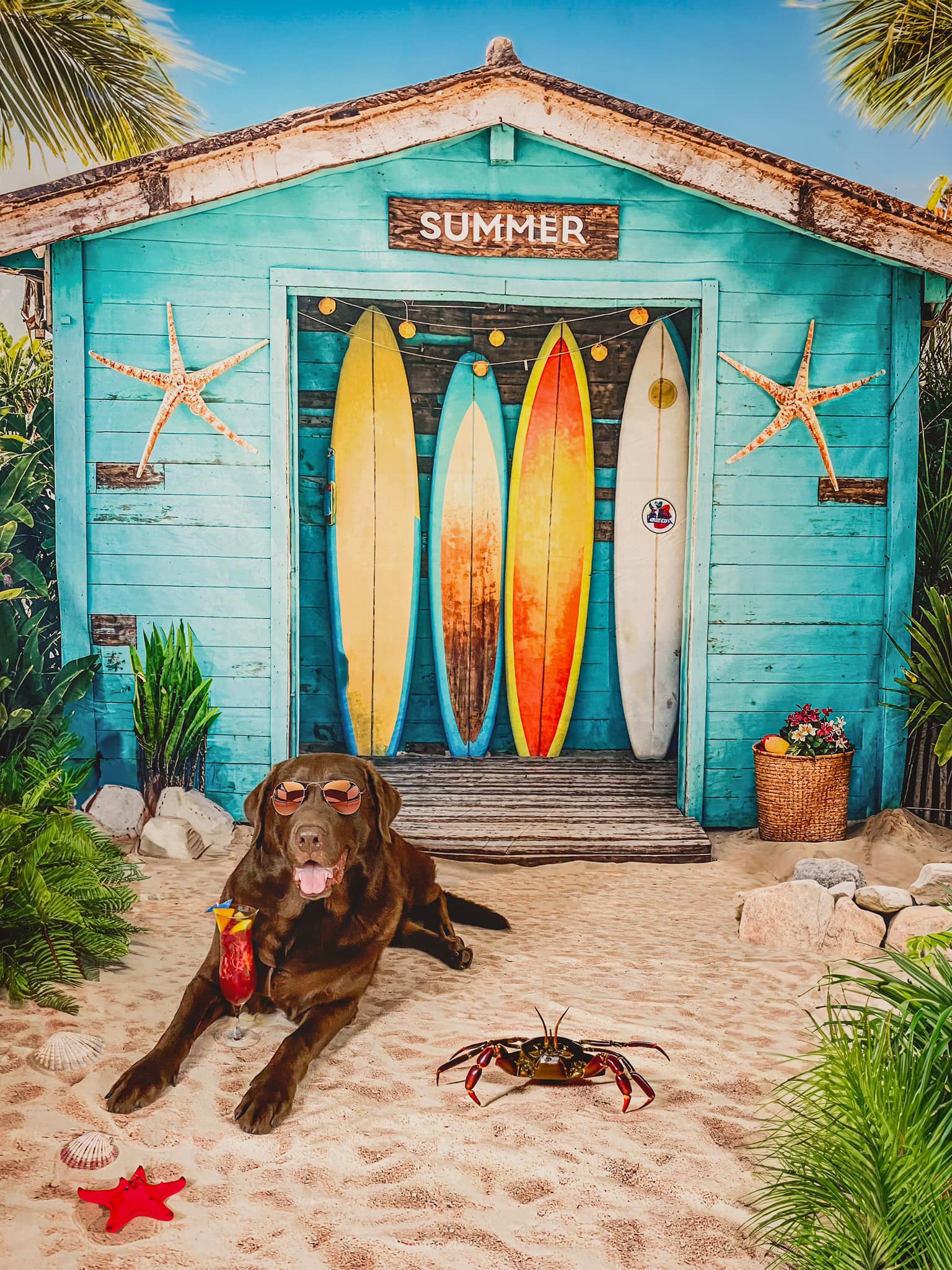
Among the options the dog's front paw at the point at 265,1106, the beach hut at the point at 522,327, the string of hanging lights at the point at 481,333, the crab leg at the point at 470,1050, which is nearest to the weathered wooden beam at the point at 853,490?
the beach hut at the point at 522,327

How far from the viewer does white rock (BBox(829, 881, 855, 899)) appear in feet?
11.3

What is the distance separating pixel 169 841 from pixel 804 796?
279cm

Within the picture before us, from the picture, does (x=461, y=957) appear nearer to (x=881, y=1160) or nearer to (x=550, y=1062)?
(x=550, y=1062)

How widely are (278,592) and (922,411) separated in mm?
3406

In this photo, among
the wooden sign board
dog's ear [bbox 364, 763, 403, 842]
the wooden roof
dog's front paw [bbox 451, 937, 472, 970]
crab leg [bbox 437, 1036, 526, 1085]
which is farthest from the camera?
the wooden sign board

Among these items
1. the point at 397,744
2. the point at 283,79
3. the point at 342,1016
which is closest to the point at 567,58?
the point at 283,79

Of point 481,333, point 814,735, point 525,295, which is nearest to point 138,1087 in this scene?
point 814,735

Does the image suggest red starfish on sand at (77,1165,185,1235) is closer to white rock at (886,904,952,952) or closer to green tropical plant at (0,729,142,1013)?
green tropical plant at (0,729,142,1013)

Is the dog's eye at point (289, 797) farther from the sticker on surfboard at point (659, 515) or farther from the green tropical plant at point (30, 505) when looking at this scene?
the sticker on surfboard at point (659, 515)

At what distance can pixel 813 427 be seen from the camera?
4598 mm

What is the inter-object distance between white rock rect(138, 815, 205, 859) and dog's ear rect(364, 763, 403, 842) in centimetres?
167

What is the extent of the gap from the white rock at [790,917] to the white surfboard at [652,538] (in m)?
2.09

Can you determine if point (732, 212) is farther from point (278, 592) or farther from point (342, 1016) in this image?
point (342, 1016)

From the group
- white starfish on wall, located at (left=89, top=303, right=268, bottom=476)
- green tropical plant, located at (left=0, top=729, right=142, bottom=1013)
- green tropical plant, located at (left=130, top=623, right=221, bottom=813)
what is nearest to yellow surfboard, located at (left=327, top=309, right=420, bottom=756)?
white starfish on wall, located at (left=89, top=303, right=268, bottom=476)
